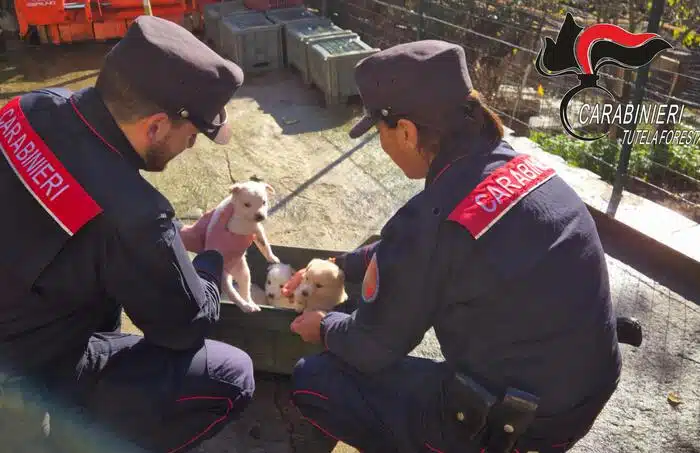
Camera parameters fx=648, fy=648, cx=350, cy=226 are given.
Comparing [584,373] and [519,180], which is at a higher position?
[519,180]

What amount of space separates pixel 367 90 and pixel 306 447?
163 centimetres

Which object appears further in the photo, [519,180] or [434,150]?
[434,150]

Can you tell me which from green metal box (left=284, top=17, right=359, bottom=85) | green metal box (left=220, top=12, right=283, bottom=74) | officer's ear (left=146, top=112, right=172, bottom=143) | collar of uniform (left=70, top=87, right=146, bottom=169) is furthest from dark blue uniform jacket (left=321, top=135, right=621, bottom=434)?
green metal box (left=220, top=12, right=283, bottom=74)

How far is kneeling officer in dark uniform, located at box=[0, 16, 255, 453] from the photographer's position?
2.14 m

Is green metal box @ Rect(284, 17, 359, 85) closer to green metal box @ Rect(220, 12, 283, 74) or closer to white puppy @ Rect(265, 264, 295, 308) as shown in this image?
green metal box @ Rect(220, 12, 283, 74)

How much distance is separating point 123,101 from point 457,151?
3.82ft

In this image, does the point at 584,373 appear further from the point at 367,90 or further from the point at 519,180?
the point at 367,90

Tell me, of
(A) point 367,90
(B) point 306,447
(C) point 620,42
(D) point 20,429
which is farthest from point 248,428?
(C) point 620,42

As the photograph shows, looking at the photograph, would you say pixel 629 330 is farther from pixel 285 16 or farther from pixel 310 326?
pixel 285 16

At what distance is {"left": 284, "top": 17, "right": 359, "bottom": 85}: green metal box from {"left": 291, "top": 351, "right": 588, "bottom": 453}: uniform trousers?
4.72m

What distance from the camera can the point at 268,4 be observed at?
26.7 feet

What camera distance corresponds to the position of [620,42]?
498 centimetres

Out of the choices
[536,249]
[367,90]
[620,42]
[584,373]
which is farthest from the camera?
[620,42]

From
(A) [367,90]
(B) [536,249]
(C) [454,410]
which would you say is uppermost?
(A) [367,90]
